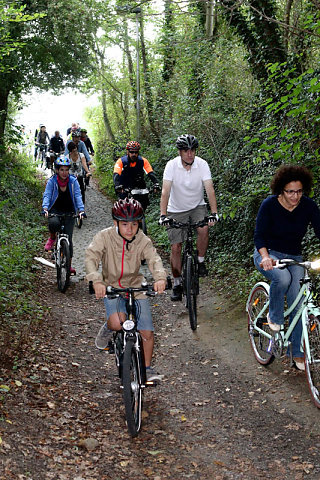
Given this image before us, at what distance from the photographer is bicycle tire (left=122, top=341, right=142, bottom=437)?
461 centimetres

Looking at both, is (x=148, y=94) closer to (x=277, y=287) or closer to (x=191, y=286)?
(x=191, y=286)

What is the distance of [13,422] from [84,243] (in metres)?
8.85

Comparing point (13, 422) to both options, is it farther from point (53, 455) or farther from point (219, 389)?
point (219, 389)

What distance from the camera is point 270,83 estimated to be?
1030cm

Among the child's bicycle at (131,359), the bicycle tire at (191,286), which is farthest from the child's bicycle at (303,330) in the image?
the child's bicycle at (131,359)

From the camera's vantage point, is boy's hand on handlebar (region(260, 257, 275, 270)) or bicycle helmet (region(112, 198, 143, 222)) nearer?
bicycle helmet (region(112, 198, 143, 222))

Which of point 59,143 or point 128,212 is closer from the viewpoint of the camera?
point 128,212

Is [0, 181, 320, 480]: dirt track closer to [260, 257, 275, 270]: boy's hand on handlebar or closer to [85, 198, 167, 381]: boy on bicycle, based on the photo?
[85, 198, 167, 381]: boy on bicycle

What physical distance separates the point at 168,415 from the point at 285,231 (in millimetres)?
2253

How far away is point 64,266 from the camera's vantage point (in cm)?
947

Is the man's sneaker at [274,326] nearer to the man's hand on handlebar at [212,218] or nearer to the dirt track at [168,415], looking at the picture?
the dirt track at [168,415]

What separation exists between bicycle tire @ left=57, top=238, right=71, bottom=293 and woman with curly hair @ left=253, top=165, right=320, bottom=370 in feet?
14.9

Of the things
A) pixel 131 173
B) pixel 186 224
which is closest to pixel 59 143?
pixel 131 173

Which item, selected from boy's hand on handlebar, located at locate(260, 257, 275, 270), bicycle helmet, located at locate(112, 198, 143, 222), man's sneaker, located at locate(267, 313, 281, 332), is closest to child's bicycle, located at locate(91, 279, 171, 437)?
bicycle helmet, located at locate(112, 198, 143, 222)
